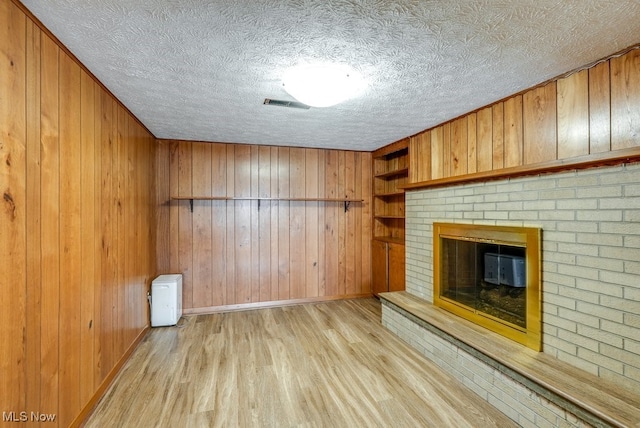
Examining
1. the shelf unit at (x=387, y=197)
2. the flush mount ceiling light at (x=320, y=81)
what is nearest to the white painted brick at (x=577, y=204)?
the flush mount ceiling light at (x=320, y=81)

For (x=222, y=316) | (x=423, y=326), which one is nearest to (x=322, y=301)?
(x=222, y=316)

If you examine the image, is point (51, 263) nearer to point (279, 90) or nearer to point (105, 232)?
point (105, 232)

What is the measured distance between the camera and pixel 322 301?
4355mm

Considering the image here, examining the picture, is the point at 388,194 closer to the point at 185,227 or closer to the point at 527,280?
the point at 527,280

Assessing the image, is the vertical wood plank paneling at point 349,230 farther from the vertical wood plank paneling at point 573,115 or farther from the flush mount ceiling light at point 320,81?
the vertical wood plank paneling at point 573,115

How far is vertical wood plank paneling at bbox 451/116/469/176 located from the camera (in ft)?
9.14

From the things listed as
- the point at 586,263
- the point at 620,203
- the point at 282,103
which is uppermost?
the point at 282,103

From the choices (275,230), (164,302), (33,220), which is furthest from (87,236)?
(275,230)

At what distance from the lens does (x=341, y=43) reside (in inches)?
61.3

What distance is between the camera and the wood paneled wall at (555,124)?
167 centimetres

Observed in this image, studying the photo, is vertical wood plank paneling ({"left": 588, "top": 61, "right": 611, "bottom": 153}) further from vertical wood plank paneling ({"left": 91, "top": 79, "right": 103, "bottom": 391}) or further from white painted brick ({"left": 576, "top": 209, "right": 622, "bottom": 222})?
vertical wood plank paneling ({"left": 91, "top": 79, "right": 103, "bottom": 391})

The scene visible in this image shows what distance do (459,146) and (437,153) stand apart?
1.05 feet

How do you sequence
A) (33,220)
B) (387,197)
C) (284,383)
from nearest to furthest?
(33,220) → (284,383) → (387,197)

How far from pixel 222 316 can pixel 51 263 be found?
8.15 feet
